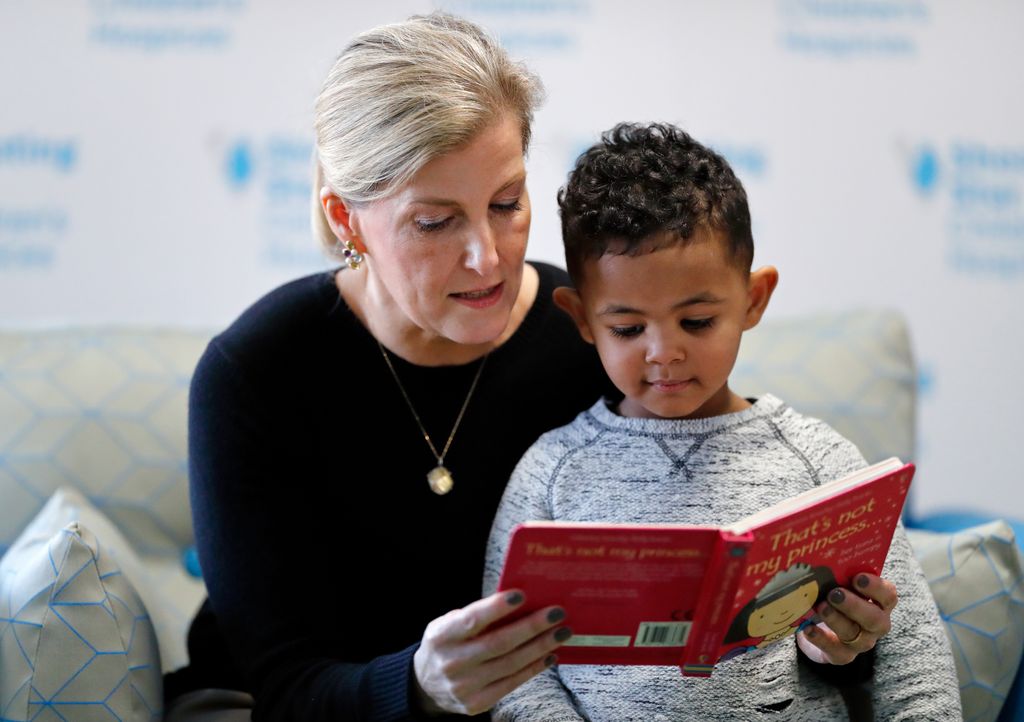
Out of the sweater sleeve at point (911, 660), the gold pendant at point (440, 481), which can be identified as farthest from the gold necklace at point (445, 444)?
the sweater sleeve at point (911, 660)

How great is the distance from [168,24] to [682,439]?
6.62 feet

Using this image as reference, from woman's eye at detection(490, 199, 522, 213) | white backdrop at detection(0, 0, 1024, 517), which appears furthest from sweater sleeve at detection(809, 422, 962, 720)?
white backdrop at detection(0, 0, 1024, 517)

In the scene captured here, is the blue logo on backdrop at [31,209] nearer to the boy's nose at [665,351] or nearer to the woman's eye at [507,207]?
the woman's eye at [507,207]

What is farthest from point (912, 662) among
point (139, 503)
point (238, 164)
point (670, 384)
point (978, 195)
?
point (238, 164)

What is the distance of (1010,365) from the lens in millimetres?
2965

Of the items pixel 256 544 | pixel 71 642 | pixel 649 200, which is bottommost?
pixel 71 642

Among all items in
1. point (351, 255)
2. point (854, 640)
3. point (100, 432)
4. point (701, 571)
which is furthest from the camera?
point (100, 432)

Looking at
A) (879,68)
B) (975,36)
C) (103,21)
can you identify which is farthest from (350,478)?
(975,36)

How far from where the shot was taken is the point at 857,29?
2.89 meters

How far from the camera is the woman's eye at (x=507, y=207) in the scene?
1.35m

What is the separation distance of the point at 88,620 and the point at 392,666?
44 cm

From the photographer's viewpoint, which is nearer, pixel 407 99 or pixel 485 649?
pixel 485 649

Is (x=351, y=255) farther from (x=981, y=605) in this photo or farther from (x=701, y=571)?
(x=981, y=605)

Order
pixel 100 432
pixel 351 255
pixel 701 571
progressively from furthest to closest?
pixel 100 432, pixel 351 255, pixel 701 571
